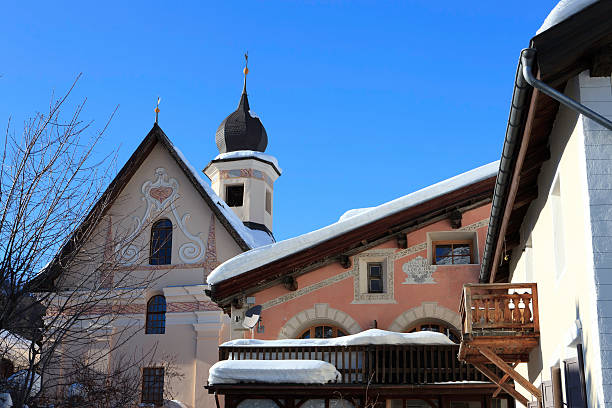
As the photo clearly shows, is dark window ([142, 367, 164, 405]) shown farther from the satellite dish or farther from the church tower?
the church tower

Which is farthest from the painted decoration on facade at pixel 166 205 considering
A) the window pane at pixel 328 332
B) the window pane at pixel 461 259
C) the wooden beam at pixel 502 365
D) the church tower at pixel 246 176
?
the wooden beam at pixel 502 365

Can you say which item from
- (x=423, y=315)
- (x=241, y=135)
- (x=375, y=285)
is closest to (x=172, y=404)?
(x=375, y=285)

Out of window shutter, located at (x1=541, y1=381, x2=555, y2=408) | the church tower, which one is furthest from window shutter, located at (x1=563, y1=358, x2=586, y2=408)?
the church tower

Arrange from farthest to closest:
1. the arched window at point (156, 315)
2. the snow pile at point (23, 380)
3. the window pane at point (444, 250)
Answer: the arched window at point (156, 315) → the window pane at point (444, 250) → the snow pile at point (23, 380)

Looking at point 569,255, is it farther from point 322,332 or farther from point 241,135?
point 241,135

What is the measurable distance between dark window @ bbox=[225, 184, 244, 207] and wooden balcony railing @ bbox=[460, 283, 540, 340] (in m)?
25.7

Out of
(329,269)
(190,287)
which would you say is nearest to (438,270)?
(329,269)

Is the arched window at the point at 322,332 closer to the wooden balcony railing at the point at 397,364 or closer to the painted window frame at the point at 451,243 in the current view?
the wooden balcony railing at the point at 397,364

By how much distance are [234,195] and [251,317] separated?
17411 millimetres

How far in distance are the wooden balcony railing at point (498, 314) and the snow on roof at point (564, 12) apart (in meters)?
3.88

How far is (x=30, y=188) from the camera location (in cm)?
852

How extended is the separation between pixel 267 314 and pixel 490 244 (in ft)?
25.7

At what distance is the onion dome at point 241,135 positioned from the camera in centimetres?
4026

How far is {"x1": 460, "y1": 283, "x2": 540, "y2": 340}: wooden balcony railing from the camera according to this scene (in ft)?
38.7
